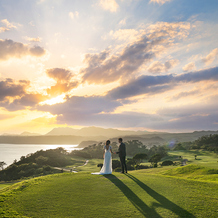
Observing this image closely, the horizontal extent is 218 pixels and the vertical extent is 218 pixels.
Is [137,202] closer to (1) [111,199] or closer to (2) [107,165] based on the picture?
(1) [111,199]

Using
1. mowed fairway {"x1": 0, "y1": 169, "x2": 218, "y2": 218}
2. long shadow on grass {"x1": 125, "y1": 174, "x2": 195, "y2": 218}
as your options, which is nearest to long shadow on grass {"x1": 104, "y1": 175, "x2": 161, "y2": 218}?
mowed fairway {"x1": 0, "y1": 169, "x2": 218, "y2": 218}

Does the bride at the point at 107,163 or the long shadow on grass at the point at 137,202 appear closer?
the long shadow on grass at the point at 137,202

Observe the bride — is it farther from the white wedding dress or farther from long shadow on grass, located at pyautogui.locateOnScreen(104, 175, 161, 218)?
long shadow on grass, located at pyautogui.locateOnScreen(104, 175, 161, 218)

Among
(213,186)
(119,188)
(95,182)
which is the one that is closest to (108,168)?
(95,182)

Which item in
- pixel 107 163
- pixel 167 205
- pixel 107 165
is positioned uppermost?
pixel 107 163

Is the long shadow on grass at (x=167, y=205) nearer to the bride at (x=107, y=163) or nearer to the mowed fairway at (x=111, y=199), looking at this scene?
the mowed fairway at (x=111, y=199)

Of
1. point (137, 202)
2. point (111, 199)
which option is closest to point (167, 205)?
point (137, 202)

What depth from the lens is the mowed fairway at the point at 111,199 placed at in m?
7.23

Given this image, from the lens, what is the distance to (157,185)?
11.2m

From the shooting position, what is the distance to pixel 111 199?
870 centimetres

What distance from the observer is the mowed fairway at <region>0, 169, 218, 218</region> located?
23.7 ft

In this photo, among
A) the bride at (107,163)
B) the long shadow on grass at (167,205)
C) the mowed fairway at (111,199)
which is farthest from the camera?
the bride at (107,163)

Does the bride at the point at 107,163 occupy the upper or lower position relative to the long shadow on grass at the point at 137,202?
upper

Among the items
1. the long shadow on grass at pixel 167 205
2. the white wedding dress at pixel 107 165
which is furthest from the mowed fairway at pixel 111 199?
the white wedding dress at pixel 107 165
